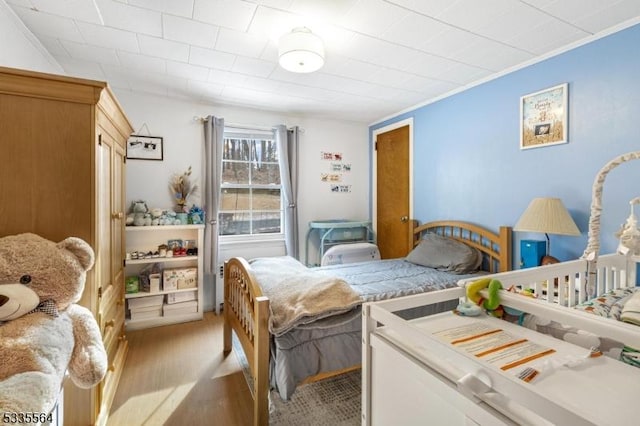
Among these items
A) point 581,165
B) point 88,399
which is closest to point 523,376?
point 88,399

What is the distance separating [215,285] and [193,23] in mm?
2590

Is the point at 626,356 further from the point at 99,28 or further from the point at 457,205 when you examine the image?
the point at 99,28

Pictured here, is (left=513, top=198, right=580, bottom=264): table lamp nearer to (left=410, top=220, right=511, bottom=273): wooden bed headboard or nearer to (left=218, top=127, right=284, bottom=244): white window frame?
(left=410, top=220, right=511, bottom=273): wooden bed headboard

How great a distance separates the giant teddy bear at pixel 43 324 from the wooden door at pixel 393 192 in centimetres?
314

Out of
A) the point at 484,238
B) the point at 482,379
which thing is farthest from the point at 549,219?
the point at 482,379

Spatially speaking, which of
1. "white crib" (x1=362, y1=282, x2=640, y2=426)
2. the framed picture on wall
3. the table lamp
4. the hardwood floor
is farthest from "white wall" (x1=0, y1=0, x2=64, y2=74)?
the framed picture on wall

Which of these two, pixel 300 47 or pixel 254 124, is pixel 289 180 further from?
pixel 300 47

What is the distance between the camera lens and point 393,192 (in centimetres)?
384

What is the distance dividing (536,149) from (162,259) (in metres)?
3.50

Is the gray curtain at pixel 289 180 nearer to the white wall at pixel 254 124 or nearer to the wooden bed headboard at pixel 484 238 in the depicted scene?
the white wall at pixel 254 124

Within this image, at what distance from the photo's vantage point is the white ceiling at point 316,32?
168 cm

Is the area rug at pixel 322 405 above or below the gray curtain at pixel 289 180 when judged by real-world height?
below

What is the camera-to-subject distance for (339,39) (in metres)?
2.01

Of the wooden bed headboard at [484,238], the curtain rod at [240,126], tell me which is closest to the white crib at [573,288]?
the wooden bed headboard at [484,238]
